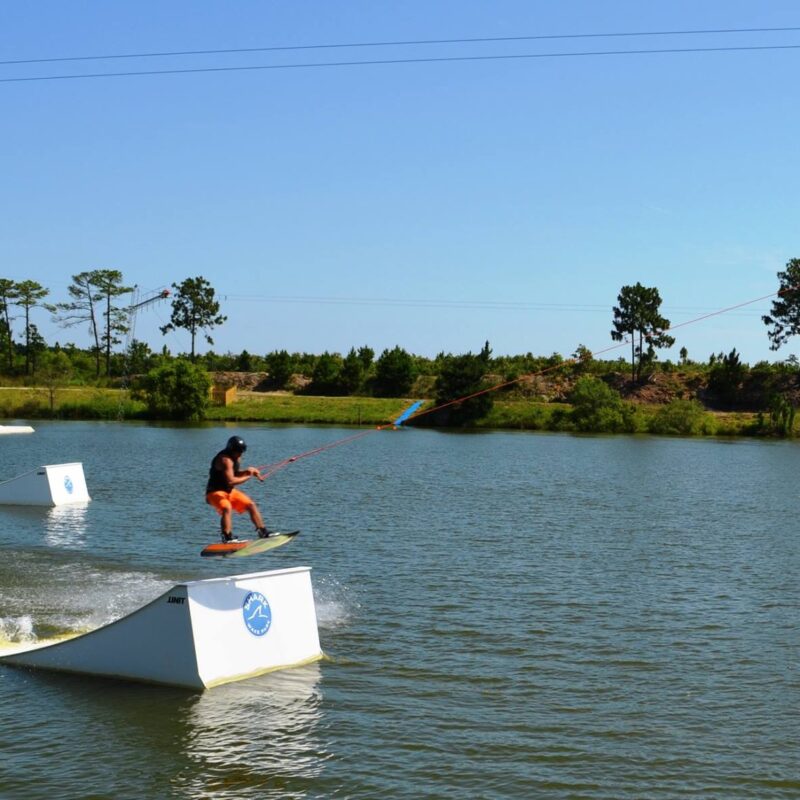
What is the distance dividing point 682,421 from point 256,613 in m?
71.9

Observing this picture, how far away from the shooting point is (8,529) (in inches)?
1049

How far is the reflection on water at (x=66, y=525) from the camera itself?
24.8 metres

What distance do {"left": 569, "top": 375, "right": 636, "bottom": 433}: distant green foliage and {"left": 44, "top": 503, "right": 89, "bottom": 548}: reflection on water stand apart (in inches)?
2256

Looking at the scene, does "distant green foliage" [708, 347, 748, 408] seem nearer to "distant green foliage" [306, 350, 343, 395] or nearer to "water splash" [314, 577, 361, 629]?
"distant green foliage" [306, 350, 343, 395]

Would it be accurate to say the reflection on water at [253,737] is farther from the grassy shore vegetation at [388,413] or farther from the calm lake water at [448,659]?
the grassy shore vegetation at [388,413]

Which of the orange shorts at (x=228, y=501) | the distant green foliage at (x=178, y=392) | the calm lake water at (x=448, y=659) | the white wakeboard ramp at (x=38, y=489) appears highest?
the distant green foliage at (x=178, y=392)

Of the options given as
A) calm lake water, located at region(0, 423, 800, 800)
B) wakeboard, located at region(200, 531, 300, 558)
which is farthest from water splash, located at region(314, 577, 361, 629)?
wakeboard, located at region(200, 531, 300, 558)

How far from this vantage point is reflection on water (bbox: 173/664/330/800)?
1060 centimetres

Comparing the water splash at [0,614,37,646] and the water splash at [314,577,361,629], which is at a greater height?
the water splash at [0,614,37,646]

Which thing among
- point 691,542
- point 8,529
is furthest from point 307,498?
point 691,542

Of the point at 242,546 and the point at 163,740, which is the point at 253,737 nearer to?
the point at 163,740

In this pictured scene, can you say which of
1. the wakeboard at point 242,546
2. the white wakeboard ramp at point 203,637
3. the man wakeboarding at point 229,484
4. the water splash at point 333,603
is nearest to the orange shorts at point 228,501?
the man wakeboarding at point 229,484

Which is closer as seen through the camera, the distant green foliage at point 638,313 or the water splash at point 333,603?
the water splash at point 333,603

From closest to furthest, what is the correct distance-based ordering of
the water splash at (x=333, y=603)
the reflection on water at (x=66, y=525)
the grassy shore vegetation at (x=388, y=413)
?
the water splash at (x=333, y=603) → the reflection on water at (x=66, y=525) → the grassy shore vegetation at (x=388, y=413)
